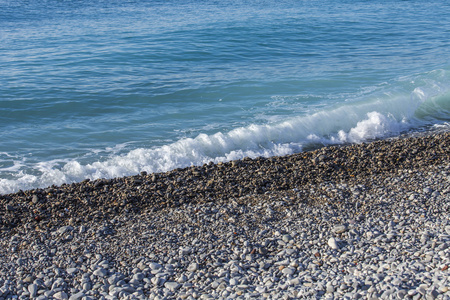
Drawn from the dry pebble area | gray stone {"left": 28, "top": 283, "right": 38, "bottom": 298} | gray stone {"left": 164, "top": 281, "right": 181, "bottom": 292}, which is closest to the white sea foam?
the dry pebble area

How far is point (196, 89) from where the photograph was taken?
48.6 feet

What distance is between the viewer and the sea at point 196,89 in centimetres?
1057

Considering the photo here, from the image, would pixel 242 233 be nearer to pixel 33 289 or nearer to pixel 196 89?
pixel 33 289

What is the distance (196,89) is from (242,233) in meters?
→ 9.32

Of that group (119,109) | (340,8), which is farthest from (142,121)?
(340,8)

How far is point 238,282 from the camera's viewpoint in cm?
516

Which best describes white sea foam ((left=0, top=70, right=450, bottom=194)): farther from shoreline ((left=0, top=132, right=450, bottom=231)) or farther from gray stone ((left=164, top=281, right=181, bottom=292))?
gray stone ((left=164, top=281, right=181, bottom=292))

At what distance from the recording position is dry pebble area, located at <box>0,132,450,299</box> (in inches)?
200

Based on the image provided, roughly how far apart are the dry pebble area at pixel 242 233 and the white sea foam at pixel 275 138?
5.12ft

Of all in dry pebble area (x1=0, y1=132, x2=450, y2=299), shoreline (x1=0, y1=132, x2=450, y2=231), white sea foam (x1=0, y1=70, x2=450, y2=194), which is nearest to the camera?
dry pebble area (x1=0, y1=132, x2=450, y2=299)

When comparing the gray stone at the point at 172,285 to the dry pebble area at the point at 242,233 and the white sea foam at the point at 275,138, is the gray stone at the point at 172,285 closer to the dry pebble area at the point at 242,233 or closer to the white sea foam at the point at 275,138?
the dry pebble area at the point at 242,233

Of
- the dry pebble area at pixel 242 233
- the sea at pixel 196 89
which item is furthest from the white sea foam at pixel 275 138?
the dry pebble area at pixel 242 233

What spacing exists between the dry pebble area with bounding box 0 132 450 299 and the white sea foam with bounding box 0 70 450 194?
156 cm

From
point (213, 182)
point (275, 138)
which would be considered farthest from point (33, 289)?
point (275, 138)
